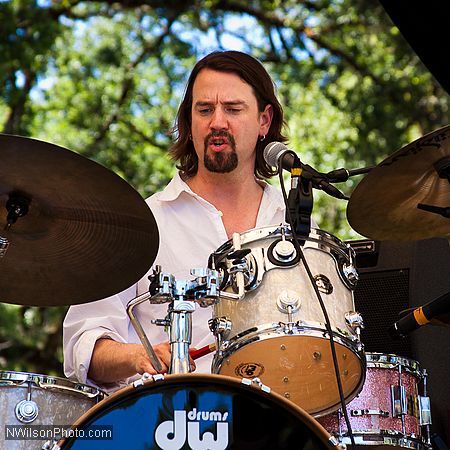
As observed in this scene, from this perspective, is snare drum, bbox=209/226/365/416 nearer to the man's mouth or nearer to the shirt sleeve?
the shirt sleeve

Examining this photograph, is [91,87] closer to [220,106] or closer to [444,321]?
[220,106]

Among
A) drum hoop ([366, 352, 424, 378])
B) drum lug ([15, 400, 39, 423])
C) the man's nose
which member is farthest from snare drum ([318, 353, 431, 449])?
the man's nose

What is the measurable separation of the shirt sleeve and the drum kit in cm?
22

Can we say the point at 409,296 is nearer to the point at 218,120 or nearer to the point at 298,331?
the point at 218,120

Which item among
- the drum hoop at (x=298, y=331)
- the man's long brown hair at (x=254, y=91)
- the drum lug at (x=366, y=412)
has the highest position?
the man's long brown hair at (x=254, y=91)

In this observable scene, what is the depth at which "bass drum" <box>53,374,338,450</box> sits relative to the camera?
7.38ft

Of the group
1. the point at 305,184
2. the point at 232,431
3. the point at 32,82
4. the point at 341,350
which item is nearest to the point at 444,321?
the point at 341,350

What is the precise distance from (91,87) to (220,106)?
7503 mm

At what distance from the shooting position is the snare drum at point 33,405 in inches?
103

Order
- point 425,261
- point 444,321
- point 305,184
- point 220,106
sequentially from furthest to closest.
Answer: point 425,261 → point 220,106 → point 444,321 → point 305,184

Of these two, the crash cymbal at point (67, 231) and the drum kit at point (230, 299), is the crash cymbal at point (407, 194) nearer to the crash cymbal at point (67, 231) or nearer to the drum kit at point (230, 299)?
the drum kit at point (230, 299)

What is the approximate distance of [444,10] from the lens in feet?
10.1

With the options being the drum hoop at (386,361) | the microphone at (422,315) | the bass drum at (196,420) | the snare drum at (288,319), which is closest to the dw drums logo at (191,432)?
the bass drum at (196,420)

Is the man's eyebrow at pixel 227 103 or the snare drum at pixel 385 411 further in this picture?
the man's eyebrow at pixel 227 103
